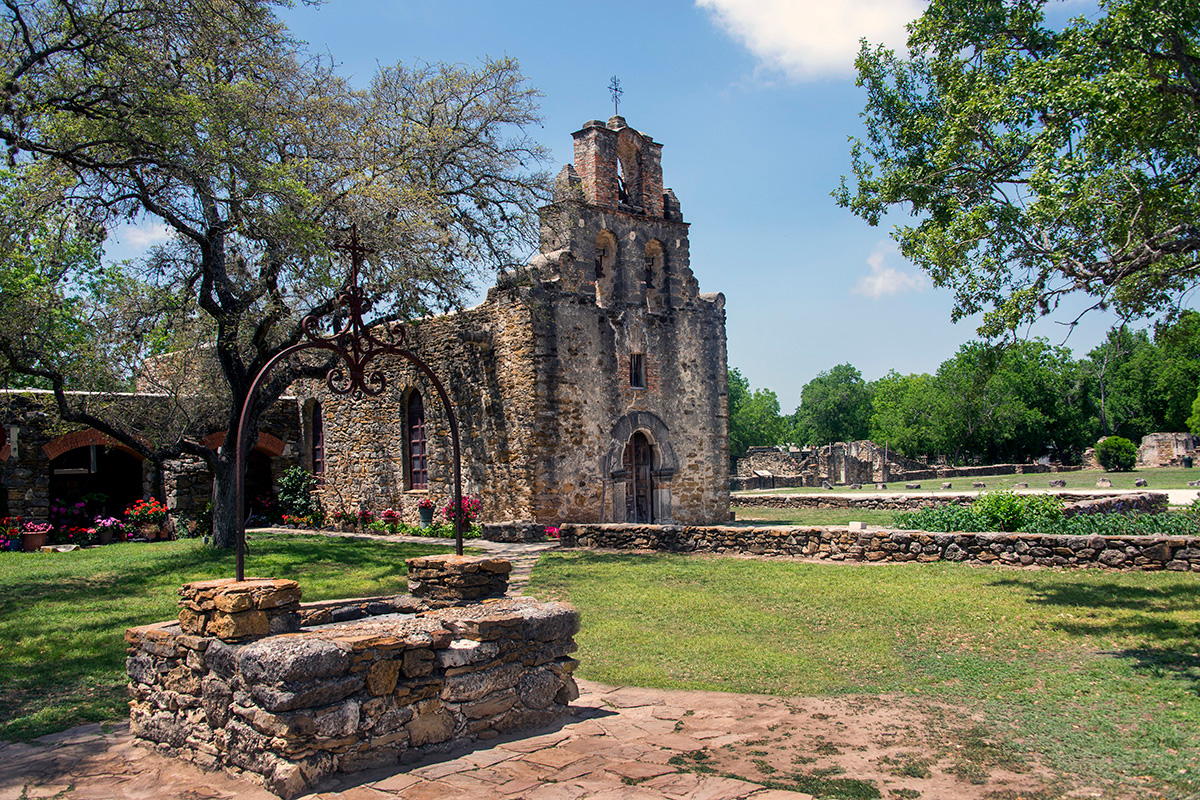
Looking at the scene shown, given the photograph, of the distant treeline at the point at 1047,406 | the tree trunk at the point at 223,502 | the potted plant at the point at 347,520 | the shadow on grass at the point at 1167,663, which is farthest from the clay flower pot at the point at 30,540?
the distant treeline at the point at 1047,406

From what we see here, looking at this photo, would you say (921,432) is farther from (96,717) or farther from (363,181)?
(96,717)

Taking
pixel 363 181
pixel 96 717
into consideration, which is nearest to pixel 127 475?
pixel 363 181

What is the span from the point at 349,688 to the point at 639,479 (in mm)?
13676

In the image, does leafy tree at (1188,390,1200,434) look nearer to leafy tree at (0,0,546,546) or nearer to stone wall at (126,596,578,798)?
leafy tree at (0,0,546,546)

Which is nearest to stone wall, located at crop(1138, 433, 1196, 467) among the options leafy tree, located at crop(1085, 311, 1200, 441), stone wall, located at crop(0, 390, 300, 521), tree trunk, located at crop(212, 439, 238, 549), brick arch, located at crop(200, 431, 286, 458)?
leafy tree, located at crop(1085, 311, 1200, 441)

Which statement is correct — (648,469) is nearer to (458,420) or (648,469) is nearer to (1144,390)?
(458,420)

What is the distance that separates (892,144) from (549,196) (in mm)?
7380

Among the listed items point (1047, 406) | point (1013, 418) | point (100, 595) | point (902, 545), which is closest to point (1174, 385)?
point (1047, 406)

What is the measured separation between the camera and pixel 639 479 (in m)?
18.7

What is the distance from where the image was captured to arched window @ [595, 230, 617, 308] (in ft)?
59.3

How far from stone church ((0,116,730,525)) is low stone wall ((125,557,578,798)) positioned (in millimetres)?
10059

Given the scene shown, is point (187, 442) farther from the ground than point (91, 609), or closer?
farther from the ground

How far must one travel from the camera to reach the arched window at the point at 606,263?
1808cm

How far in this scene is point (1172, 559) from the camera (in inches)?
436
